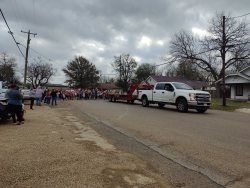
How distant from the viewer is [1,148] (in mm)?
4172

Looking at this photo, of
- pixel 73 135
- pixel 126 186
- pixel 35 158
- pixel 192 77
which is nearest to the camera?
pixel 126 186

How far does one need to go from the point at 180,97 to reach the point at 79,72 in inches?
2124

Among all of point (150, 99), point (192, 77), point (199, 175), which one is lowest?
point (199, 175)

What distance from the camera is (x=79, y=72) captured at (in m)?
62.6

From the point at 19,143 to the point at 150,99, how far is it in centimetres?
1160

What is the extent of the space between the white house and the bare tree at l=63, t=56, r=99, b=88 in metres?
46.1

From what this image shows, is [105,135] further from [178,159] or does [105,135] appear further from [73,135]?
[178,159]

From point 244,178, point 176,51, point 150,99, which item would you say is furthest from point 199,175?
point 176,51

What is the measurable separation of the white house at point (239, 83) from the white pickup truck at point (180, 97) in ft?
52.1

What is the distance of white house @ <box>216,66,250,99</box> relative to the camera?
985 inches

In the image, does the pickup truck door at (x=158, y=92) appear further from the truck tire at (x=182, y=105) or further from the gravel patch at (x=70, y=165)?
the gravel patch at (x=70, y=165)

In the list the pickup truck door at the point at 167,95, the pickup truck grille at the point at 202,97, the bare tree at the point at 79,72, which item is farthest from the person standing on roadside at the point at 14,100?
the bare tree at the point at 79,72

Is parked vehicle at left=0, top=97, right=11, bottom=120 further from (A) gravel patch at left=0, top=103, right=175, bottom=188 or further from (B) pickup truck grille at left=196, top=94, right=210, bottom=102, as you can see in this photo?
(B) pickup truck grille at left=196, top=94, right=210, bottom=102

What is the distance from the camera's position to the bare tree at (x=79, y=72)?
204 feet
